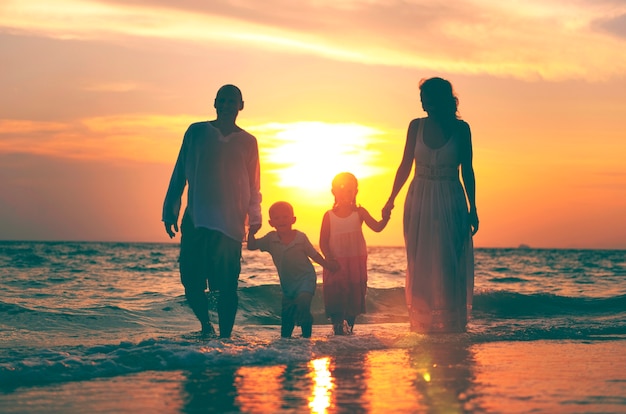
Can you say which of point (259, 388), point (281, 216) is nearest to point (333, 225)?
point (281, 216)

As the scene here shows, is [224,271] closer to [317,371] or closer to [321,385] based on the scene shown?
[317,371]

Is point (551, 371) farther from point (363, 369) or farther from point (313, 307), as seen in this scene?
point (313, 307)

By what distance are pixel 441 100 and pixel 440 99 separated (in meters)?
0.01

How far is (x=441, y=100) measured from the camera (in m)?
7.41

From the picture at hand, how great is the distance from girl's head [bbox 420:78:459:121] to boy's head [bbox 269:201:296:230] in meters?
1.67

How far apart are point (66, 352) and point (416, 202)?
356cm

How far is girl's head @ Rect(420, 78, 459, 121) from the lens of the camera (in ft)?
24.3

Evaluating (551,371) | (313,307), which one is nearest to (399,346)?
(551,371)

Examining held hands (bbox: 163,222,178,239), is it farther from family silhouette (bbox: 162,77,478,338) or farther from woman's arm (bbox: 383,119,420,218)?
woman's arm (bbox: 383,119,420,218)

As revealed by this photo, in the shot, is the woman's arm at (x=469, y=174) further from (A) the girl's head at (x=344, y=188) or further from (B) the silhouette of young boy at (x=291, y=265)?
(B) the silhouette of young boy at (x=291, y=265)

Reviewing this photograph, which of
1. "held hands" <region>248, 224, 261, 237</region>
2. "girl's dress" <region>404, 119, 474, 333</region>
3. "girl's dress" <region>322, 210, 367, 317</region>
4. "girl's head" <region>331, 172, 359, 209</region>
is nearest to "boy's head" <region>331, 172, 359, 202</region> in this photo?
"girl's head" <region>331, 172, 359, 209</region>

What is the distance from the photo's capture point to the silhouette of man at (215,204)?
6.86 meters

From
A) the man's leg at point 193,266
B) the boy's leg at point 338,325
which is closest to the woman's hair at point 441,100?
the boy's leg at point 338,325

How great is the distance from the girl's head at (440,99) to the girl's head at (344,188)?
3.58 feet
